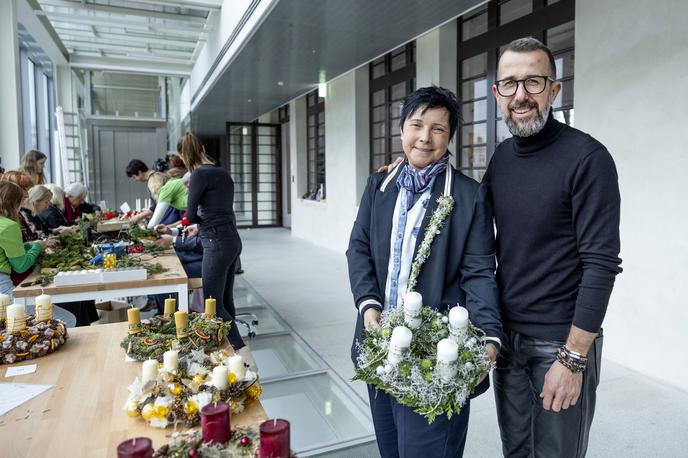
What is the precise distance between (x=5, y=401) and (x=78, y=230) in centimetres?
299

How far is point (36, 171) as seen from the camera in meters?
4.54

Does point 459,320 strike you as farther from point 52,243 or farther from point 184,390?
point 52,243

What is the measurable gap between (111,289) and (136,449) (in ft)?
7.05

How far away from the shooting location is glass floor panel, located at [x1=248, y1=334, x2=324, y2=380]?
3.48m

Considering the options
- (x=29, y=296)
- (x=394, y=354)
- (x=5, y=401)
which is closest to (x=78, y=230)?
(x=29, y=296)

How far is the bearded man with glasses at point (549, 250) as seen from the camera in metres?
1.29

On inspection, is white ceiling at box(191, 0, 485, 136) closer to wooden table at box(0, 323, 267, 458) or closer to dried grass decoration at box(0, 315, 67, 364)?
dried grass decoration at box(0, 315, 67, 364)

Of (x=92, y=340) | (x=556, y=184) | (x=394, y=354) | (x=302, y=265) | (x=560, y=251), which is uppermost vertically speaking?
(x=556, y=184)

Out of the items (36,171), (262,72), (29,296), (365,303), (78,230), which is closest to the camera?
(365,303)

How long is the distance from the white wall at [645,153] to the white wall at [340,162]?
4325 millimetres

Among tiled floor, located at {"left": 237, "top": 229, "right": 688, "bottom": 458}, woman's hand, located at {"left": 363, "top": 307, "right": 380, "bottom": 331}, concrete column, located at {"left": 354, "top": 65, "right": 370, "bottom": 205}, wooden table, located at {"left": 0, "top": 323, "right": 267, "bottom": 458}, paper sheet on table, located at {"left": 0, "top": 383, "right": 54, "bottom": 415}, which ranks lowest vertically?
tiled floor, located at {"left": 237, "top": 229, "right": 688, "bottom": 458}

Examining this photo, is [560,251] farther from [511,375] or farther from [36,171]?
[36,171]

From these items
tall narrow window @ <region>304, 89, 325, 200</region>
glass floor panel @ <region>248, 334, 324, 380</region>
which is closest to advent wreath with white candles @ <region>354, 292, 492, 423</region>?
glass floor panel @ <region>248, 334, 324, 380</region>

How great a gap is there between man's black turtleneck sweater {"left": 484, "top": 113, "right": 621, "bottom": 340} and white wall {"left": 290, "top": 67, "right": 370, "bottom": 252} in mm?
6423
